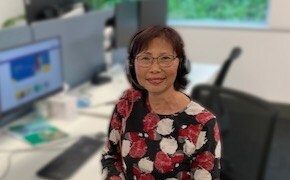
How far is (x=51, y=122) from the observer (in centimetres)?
177

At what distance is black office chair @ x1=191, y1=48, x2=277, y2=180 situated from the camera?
124 centimetres

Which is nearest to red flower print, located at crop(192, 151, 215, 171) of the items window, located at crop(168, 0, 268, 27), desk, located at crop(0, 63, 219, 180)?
desk, located at crop(0, 63, 219, 180)

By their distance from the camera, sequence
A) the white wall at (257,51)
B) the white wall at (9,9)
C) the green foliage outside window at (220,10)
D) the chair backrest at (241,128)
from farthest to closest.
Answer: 1. the green foliage outside window at (220,10)
2. the white wall at (257,51)
3. the white wall at (9,9)
4. the chair backrest at (241,128)

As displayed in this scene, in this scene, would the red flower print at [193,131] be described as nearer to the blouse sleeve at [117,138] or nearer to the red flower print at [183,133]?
the red flower print at [183,133]

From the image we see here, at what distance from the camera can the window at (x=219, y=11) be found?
3621 millimetres

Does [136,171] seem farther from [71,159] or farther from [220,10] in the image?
[220,10]

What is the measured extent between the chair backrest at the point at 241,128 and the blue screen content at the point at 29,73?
749 millimetres

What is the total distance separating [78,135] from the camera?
1.62m

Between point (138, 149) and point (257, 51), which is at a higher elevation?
point (138, 149)

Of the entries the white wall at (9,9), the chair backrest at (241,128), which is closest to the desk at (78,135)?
the chair backrest at (241,128)

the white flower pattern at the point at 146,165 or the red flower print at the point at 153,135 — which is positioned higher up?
the red flower print at the point at 153,135

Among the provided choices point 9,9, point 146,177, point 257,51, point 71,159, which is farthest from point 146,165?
point 257,51

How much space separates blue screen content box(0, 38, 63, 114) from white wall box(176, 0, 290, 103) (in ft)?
6.14

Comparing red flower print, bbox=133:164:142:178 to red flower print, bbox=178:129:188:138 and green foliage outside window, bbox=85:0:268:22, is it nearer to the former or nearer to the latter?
red flower print, bbox=178:129:188:138
